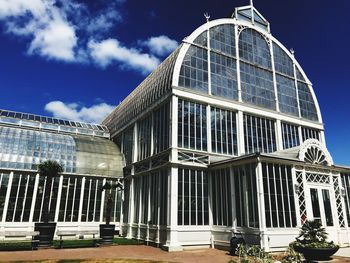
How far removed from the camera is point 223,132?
28766 millimetres

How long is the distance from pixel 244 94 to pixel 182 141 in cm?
1039

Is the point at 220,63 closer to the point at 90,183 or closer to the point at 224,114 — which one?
the point at 224,114

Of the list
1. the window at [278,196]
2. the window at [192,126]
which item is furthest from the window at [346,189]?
the window at [192,126]

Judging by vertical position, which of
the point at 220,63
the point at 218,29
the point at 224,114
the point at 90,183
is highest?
the point at 218,29

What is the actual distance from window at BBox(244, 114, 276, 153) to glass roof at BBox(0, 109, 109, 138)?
86.1 ft

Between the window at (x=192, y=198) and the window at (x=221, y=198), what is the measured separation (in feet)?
2.47

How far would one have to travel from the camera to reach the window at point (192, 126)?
Result: 2655 centimetres

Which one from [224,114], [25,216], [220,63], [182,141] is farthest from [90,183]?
[220,63]

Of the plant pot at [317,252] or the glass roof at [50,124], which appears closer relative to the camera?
the plant pot at [317,252]

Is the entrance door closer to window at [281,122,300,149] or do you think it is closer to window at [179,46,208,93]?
window at [281,122,300,149]

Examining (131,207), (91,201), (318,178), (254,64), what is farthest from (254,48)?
(91,201)

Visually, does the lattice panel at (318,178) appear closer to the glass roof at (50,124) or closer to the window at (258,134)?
the window at (258,134)

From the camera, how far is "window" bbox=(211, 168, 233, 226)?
24.1 m

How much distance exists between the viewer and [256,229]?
2092cm
